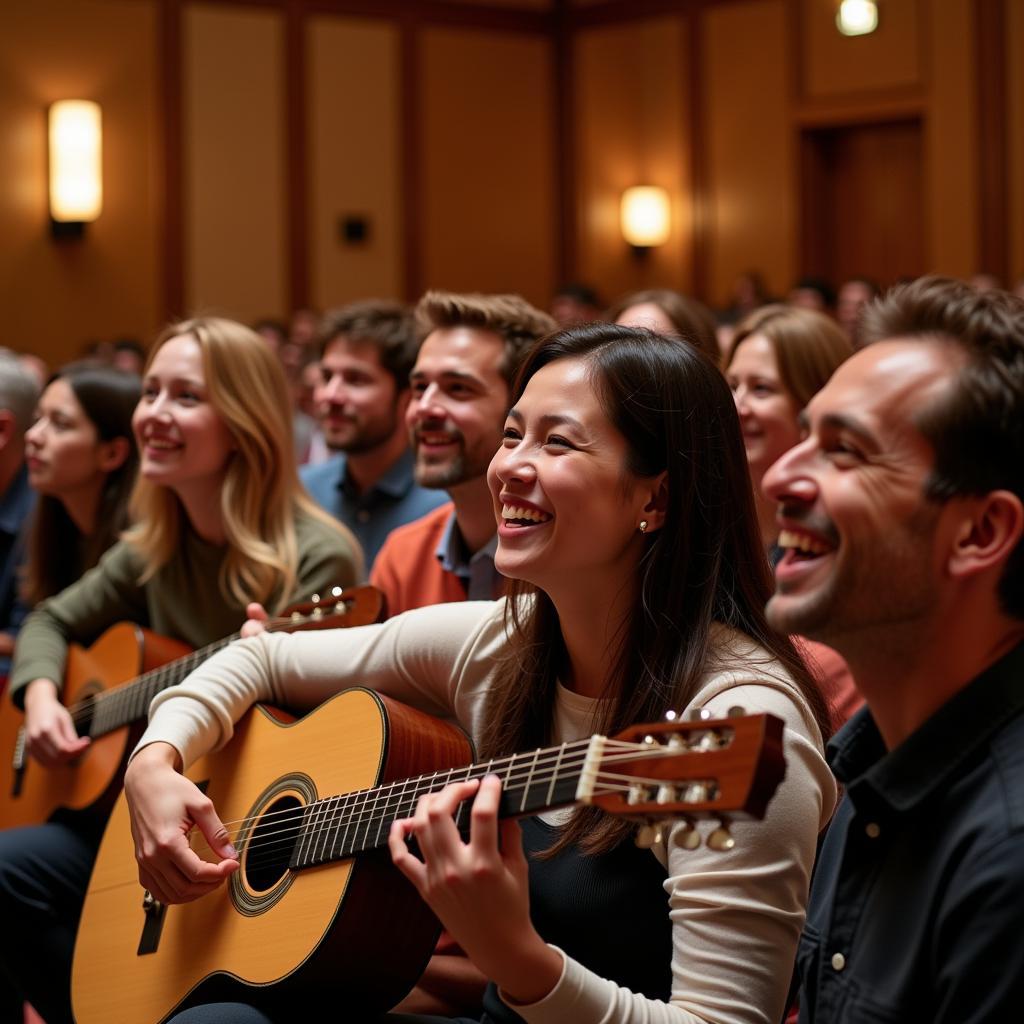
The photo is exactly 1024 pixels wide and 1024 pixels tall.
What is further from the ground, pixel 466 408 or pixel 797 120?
pixel 797 120

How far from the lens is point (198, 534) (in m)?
2.97

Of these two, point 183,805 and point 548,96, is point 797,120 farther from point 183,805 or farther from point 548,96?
point 183,805

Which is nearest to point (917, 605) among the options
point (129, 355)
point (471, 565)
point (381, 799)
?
point (381, 799)

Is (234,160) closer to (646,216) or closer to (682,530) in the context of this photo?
(646,216)

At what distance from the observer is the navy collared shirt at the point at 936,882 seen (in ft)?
3.42

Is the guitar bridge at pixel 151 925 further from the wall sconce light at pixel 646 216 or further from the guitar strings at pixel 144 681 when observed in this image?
the wall sconce light at pixel 646 216

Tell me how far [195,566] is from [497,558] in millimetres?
1428

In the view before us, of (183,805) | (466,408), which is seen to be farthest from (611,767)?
(466,408)

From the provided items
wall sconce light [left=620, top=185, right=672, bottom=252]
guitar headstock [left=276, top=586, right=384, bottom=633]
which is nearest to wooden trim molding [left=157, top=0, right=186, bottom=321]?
wall sconce light [left=620, top=185, right=672, bottom=252]

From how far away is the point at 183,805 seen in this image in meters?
1.86

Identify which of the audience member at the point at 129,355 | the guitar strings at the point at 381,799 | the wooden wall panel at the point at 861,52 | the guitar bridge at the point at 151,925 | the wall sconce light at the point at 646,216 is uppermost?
the wooden wall panel at the point at 861,52

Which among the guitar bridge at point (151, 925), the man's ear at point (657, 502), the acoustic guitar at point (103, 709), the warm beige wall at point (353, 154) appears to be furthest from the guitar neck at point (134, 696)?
the warm beige wall at point (353, 154)

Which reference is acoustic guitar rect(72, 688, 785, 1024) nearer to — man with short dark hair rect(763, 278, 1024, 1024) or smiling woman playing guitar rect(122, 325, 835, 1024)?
smiling woman playing guitar rect(122, 325, 835, 1024)

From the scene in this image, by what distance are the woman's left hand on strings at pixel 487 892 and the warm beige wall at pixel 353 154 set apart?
290 inches
